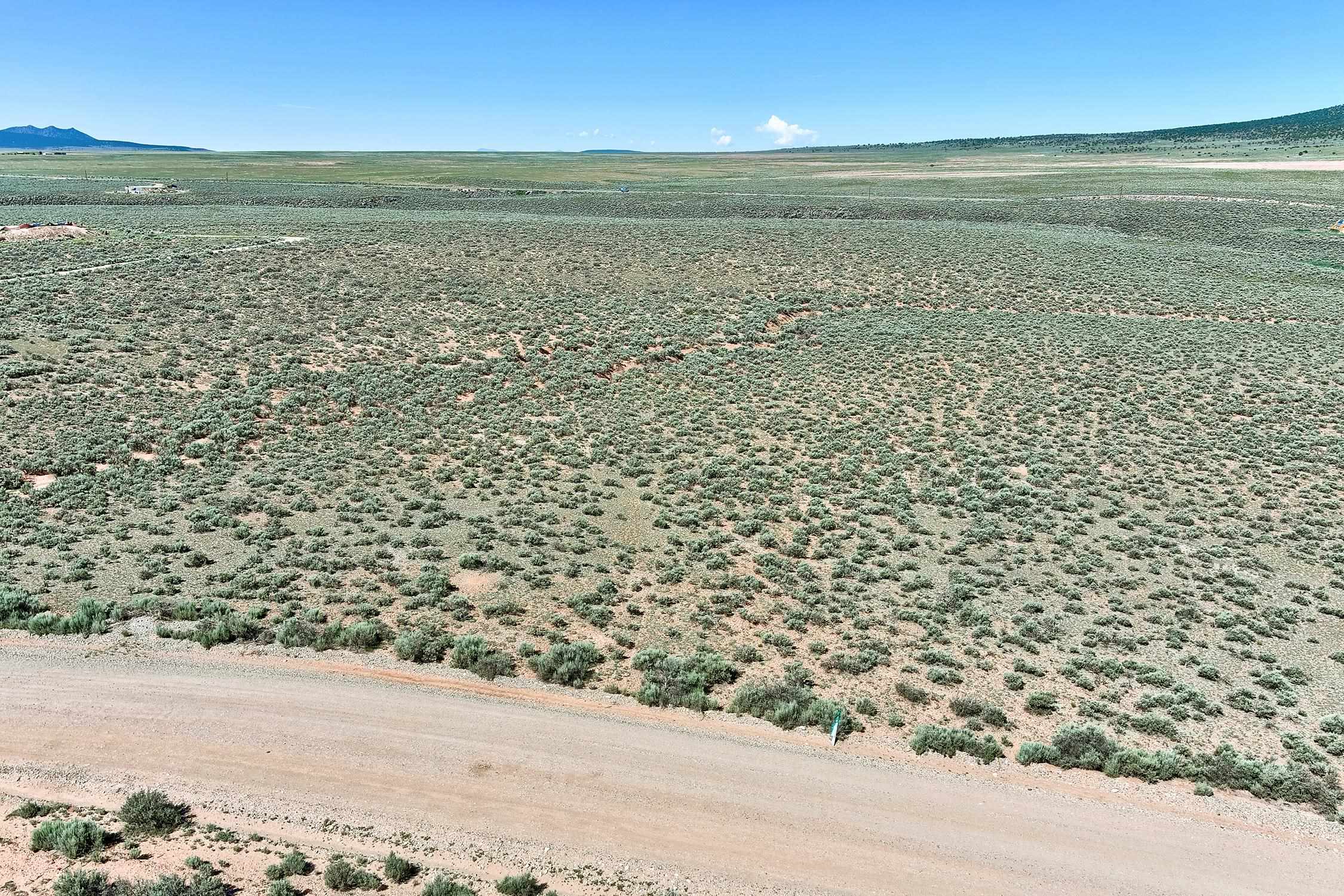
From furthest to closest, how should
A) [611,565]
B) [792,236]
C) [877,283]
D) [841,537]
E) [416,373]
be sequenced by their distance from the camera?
[792,236]
[877,283]
[416,373]
[841,537]
[611,565]

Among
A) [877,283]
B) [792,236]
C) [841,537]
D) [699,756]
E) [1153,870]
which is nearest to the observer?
[1153,870]

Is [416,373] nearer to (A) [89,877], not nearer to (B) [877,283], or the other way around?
(A) [89,877]

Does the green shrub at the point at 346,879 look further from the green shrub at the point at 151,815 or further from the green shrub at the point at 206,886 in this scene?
the green shrub at the point at 151,815

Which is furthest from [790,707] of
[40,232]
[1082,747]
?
[40,232]

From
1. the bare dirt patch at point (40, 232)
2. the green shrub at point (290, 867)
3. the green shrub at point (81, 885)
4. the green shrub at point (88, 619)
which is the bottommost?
the green shrub at point (290, 867)

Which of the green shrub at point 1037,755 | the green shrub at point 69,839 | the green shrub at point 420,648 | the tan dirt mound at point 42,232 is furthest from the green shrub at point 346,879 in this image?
the tan dirt mound at point 42,232

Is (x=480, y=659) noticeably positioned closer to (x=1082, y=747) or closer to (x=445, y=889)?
(x=445, y=889)

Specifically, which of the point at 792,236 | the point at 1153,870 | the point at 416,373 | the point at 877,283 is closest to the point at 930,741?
the point at 1153,870
